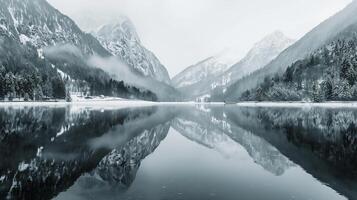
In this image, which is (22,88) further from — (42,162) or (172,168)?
(172,168)

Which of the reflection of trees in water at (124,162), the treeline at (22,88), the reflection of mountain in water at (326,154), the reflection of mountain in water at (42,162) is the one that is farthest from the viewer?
the treeline at (22,88)

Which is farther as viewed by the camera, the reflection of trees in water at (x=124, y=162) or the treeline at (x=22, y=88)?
the treeline at (x=22, y=88)

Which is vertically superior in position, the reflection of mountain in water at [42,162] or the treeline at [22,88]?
the treeline at [22,88]

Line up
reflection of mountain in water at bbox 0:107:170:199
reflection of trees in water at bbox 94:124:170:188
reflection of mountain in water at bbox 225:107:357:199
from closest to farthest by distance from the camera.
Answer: reflection of mountain in water at bbox 0:107:170:199
reflection of trees in water at bbox 94:124:170:188
reflection of mountain in water at bbox 225:107:357:199

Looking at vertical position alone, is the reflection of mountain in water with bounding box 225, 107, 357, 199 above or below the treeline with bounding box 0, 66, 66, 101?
below

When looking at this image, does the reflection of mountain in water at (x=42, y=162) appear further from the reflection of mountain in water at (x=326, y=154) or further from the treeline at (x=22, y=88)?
the treeline at (x=22, y=88)

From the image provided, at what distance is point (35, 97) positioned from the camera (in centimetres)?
17675

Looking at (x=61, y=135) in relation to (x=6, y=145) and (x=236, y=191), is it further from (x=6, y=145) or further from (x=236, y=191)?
(x=236, y=191)

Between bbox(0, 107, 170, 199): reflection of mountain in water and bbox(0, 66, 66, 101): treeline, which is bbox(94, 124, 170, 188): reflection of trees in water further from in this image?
bbox(0, 66, 66, 101): treeline

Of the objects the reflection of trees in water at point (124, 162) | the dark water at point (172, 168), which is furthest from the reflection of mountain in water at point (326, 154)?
the reflection of trees in water at point (124, 162)

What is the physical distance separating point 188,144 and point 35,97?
151134 millimetres

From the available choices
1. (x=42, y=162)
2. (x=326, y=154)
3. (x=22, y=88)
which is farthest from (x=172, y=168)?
(x=22, y=88)

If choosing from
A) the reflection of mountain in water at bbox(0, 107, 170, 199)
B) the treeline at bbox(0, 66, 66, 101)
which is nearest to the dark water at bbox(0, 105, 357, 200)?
the reflection of mountain in water at bbox(0, 107, 170, 199)

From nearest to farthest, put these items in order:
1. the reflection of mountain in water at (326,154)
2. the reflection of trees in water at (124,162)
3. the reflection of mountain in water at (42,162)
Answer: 1. the reflection of mountain in water at (42,162)
2. the reflection of trees in water at (124,162)
3. the reflection of mountain in water at (326,154)
